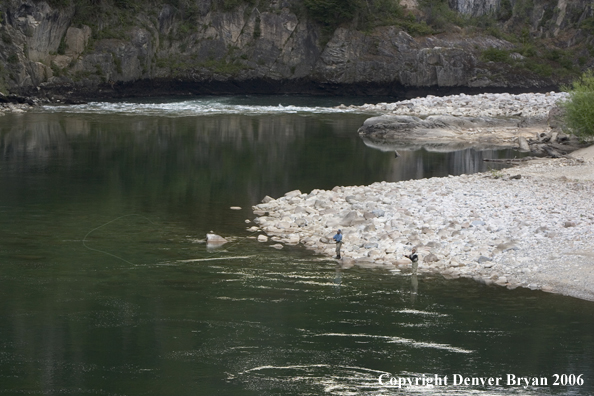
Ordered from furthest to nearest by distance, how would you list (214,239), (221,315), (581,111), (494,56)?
1. (494,56)
2. (581,111)
3. (214,239)
4. (221,315)

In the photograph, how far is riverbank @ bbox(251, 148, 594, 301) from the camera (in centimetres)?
1589

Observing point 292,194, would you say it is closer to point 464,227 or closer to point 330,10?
point 464,227

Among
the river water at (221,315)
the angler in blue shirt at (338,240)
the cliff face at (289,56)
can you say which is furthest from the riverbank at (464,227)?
the cliff face at (289,56)

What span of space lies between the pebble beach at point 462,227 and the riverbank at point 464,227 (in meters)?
0.02

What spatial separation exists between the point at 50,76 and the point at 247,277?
4914cm

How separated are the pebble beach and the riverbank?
0.02m

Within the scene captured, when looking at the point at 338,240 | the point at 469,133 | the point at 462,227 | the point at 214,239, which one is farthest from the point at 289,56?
the point at 338,240

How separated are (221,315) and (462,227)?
7113 millimetres

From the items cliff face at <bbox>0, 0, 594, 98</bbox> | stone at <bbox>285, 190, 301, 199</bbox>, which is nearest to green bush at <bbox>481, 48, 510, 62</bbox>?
cliff face at <bbox>0, 0, 594, 98</bbox>

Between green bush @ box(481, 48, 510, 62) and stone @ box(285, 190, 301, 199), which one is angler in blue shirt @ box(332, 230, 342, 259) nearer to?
stone @ box(285, 190, 301, 199)

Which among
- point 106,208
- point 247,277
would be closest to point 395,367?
point 247,277

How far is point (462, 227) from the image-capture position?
1809 centimetres

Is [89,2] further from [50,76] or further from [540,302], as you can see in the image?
[540,302]

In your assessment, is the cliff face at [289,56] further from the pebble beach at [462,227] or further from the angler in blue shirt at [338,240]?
the angler in blue shirt at [338,240]
